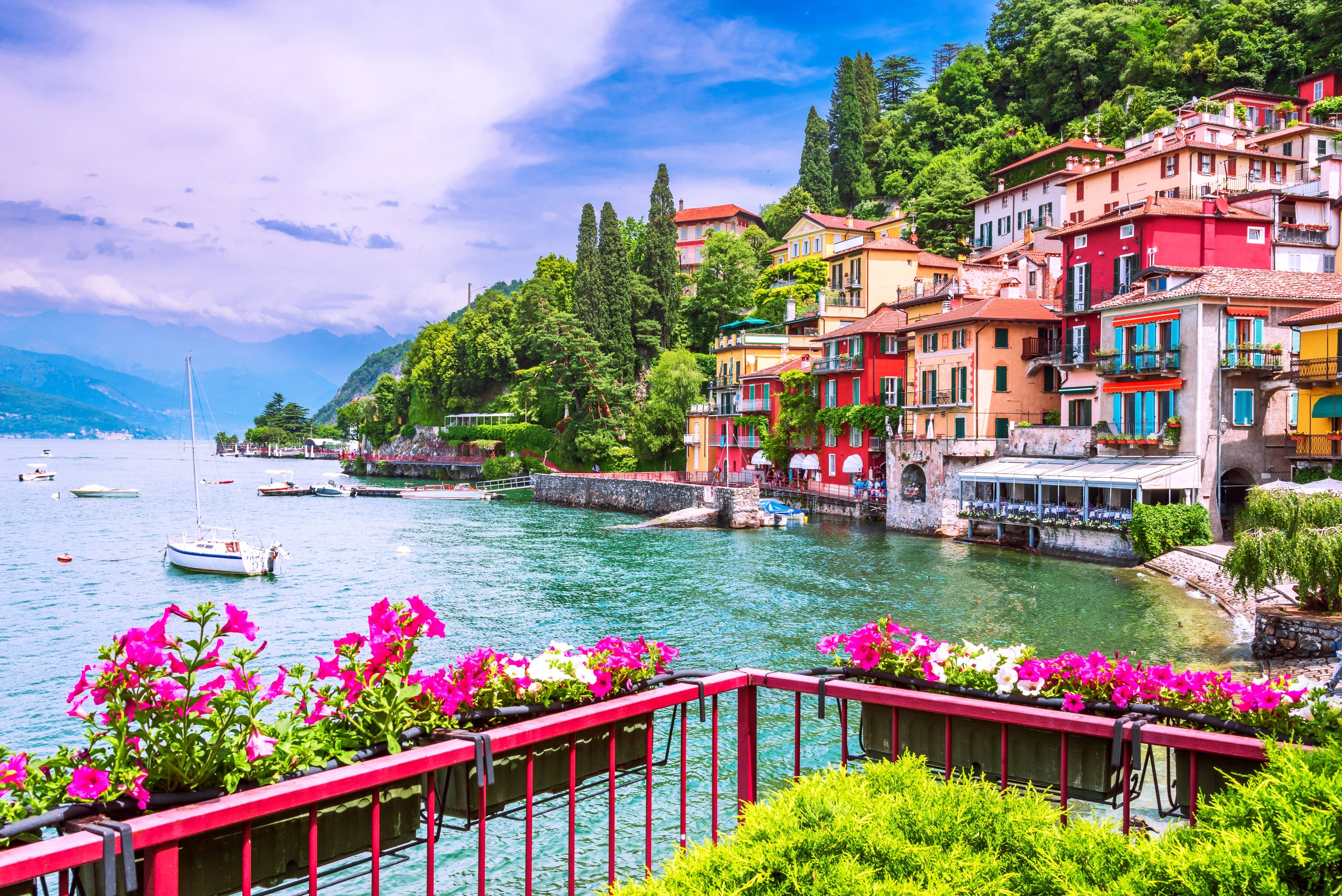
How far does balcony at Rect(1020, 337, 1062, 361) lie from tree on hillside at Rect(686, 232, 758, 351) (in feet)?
116

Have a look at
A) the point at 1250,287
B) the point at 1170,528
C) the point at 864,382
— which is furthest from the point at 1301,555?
the point at 864,382

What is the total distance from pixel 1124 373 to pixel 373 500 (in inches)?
2075

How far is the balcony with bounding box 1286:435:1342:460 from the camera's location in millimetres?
30797

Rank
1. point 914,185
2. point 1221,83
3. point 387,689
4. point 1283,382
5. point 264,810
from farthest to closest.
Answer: point 914,185
point 1221,83
point 1283,382
point 387,689
point 264,810

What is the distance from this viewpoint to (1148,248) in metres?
36.3

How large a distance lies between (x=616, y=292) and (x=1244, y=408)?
2036 inches

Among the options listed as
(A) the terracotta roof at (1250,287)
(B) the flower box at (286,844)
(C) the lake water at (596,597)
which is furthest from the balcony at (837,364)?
(B) the flower box at (286,844)

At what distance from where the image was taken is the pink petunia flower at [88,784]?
2791 millimetres

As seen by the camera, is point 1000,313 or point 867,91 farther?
point 867,91

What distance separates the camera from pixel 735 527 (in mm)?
47969

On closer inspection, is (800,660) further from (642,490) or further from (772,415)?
(772,415)

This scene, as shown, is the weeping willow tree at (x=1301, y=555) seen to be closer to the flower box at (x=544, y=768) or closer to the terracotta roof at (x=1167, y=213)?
the terracotta roof at (x=1167, y=213)

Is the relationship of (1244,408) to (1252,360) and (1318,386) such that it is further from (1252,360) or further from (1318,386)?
(1318,386)

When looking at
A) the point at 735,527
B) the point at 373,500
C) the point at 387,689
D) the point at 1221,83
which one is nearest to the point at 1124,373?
the point at 735,527
